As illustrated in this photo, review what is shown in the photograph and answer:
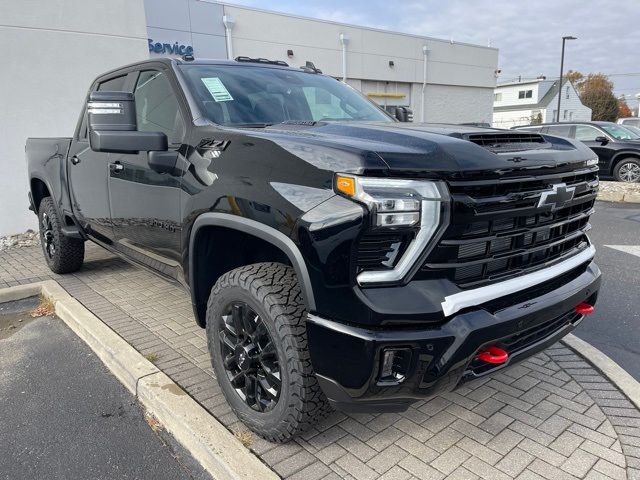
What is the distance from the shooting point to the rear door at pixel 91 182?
394 centimetres

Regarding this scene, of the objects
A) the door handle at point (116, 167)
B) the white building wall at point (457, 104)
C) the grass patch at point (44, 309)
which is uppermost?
the white building wall at point (457, 104)

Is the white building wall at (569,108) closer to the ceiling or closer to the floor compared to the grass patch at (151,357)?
closer to the ceiling

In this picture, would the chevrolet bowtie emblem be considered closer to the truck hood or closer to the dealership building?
the truck hood

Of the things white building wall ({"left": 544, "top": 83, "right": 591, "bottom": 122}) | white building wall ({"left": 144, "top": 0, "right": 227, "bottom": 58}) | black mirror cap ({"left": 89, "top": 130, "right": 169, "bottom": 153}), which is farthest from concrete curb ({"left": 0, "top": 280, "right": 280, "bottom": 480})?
white building wall ({"left": 544, "top": 83, "right": 591, "bottom": 122})

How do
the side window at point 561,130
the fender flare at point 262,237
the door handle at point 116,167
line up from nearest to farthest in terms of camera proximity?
the fender flare at point 262,237
the door handle at point 116,167
the side window at point 561,130

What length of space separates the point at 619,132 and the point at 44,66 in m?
12.5

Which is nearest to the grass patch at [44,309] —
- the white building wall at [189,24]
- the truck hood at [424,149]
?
the truck hood at [424,149]

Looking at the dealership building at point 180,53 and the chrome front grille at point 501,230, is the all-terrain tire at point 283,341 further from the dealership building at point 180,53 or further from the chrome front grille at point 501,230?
the dealership building at point 180,53

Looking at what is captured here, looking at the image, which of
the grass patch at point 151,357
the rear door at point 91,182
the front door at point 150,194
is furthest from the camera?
the rear door at point 91,182

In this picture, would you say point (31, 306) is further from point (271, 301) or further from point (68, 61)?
point (68, 61)

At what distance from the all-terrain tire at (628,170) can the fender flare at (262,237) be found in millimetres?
12376

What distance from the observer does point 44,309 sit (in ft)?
15.4

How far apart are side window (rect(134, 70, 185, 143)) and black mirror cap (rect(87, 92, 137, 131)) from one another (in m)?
0.30

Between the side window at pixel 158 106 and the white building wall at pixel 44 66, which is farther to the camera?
the white building wall at pixel 44 66
